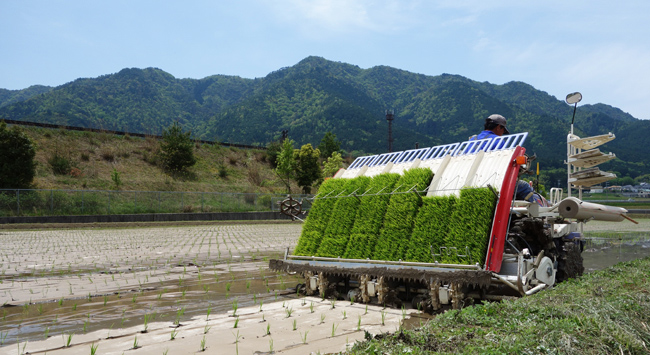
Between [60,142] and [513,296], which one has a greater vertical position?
[60,142]

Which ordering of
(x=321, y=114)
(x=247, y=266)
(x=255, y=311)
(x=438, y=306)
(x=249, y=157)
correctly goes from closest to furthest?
1. (x=438, y=306)
2. (x=255, y=311)
3. (x=247, y=266)
4. (x=249, y=157)
5. (x=321, y=114)

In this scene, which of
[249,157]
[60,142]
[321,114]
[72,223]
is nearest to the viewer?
[72,223]

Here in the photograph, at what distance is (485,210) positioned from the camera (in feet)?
22.8

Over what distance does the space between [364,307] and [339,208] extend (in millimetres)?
2334

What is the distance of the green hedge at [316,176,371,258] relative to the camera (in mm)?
8758

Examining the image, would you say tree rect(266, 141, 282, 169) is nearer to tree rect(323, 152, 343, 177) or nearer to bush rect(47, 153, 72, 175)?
tree rect(323, 152, 343, 177)

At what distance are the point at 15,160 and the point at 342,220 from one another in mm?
33985

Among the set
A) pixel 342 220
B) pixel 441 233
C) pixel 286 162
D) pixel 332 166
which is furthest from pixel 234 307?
pixel 332 166

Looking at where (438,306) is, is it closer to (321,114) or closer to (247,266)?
(247,266)

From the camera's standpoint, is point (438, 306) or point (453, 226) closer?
point (438, 306)

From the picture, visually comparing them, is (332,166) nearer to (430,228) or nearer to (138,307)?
(430,228)

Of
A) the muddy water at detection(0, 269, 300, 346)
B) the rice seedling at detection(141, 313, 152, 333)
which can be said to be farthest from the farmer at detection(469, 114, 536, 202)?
the rice seedling at detection(141, 313, 152, 333)

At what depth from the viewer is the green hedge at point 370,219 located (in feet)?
27.2

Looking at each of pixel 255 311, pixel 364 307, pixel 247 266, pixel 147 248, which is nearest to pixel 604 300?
pixel 364 307
